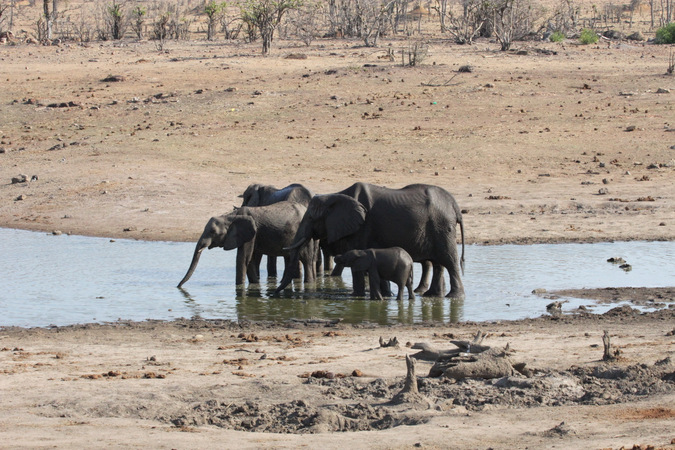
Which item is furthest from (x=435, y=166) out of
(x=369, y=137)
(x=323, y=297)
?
(x=323, y=297)

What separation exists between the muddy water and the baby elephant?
238mm

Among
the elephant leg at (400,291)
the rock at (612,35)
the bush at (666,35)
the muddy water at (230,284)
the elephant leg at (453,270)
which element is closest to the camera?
the muddy water at (230,284)

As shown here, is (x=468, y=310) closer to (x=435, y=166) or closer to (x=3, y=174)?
(x=435, y=166)

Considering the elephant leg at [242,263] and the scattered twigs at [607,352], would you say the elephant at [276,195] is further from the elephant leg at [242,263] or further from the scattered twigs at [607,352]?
the scattered twigs at [607,352]

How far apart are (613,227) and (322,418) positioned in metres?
11.2

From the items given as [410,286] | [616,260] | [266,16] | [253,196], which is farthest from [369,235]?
[266,16]

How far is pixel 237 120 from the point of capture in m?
24.7

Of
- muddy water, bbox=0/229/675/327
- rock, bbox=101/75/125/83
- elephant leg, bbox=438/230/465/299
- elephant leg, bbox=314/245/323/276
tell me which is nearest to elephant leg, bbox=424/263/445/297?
elephant leg, bbox=438/230/465/299

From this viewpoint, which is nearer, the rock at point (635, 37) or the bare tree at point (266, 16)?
the bare tree at point (266, 16)

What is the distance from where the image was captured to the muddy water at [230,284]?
36.8 feet

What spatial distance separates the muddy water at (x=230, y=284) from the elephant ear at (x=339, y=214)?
2.52 ft

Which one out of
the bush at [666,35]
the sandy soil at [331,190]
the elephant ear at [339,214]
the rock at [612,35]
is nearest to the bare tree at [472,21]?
the sandy soil at [331,190]

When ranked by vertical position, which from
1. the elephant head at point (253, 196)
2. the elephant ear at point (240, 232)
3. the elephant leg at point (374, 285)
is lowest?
the elephant leg at point (374, 285)

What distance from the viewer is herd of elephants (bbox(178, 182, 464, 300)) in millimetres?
11883
